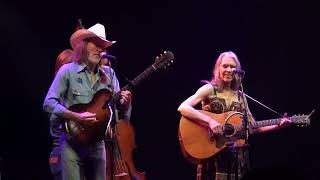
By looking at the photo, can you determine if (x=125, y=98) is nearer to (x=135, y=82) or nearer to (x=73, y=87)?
(x=135, y=82)

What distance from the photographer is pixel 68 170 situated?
444cm

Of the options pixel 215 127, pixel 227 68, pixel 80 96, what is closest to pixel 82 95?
pixel 80 96

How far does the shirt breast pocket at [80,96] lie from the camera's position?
4.59m

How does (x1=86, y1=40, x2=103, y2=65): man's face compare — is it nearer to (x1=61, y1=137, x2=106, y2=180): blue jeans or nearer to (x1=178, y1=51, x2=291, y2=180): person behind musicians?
(x1=61, y1=137, x2=106, y2=180): blue jeans

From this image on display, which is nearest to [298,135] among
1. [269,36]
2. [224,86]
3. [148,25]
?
[269,36]

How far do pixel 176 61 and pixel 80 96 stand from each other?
3.23 metres

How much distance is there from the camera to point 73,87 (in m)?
4.64

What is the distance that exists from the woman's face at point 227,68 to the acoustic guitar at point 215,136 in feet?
1.35

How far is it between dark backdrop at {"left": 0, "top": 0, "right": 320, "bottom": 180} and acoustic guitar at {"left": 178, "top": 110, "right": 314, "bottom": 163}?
57.2 inches

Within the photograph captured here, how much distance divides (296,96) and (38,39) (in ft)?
12.4

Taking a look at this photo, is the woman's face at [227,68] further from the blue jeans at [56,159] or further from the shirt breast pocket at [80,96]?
the blue jeans at [56,159]

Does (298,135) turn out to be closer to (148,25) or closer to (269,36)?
(269,36)

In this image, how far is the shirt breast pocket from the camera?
4594mm

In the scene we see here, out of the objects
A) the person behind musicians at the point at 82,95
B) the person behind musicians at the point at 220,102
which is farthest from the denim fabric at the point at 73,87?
the person behind musicians at the point at 220,102
